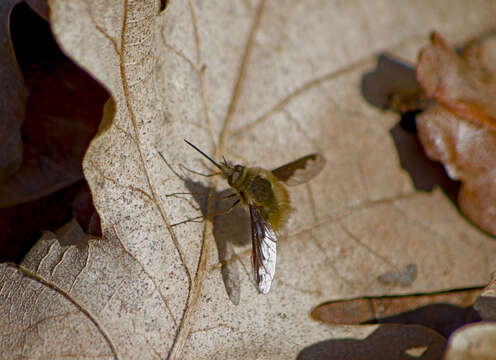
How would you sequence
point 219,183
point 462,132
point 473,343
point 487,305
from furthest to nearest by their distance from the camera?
point 462,132 → point 219,183 → point 487,305 → point 473,343

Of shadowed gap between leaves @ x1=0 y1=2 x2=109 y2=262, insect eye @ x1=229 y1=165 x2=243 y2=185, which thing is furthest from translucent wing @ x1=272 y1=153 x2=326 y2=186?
shadowed gap between leaves @ x1=0 y1=2 x2=109 y2=262

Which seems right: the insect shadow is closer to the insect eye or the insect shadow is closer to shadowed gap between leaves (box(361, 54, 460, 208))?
the insect eye

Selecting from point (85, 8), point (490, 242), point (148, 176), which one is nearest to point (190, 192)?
point (148, 176)

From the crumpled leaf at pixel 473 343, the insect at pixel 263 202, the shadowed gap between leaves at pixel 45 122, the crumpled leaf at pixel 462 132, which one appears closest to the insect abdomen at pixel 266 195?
the insect at pixel 263 202

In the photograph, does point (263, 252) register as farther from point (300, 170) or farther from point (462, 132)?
point (462, 132)

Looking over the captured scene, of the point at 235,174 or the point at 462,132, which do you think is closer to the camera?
the point at 235,174

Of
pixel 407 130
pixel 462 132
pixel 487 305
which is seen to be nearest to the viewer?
pixel 487 305

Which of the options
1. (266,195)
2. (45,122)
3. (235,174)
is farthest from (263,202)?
(45,122)

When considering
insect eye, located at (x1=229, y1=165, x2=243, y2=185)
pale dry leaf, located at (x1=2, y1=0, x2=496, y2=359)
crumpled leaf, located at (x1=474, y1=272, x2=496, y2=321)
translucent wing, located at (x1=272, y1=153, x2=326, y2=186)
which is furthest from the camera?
translucent wing, located at (x1=272, y1=153, x2=326, y2=186)
